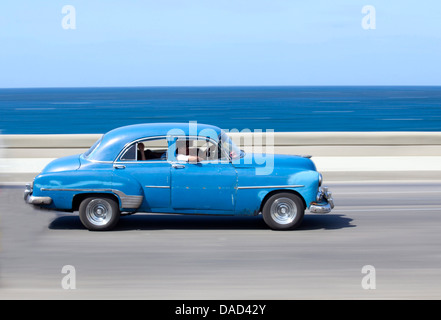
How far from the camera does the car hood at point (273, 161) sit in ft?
29.1

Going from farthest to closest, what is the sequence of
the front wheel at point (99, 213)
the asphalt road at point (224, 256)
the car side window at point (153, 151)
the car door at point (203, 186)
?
1. the car side window at point (153, 151)
2. the front wheel at point (99, 213)
3. the car door at point (203, 186)
4. the asphalt road at point (224, 256)

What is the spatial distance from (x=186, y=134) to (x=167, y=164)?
49 cm

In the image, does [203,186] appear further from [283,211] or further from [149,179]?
[283,211]

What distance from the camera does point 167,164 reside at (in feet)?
28.9

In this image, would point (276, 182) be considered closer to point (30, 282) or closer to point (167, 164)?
point (167, 164)

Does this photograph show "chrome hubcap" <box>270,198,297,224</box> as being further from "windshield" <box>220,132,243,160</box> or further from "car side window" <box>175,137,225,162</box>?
"car side window" <box>175,137,225,162</box>

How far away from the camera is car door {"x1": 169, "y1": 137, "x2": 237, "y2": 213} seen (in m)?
8.74

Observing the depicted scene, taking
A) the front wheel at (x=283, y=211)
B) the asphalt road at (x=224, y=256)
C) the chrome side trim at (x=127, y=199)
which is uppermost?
the chrome side trim at (x=127, y=199)

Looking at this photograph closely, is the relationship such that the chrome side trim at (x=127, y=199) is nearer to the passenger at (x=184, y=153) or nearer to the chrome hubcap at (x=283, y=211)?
the passenger at (x=184, y=153)

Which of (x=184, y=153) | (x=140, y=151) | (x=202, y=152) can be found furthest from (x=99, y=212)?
(x=202, y=152)

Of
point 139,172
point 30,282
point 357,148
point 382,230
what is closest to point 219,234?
point 139,172

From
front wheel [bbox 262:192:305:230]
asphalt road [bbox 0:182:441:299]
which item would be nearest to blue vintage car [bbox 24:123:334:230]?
front wheel [bbox 262:192:305:230]

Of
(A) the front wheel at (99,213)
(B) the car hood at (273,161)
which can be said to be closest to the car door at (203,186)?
(B) the car hood at (273,161)

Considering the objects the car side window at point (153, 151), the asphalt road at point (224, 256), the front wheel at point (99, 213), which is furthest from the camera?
the car side window at point (153, 151)
